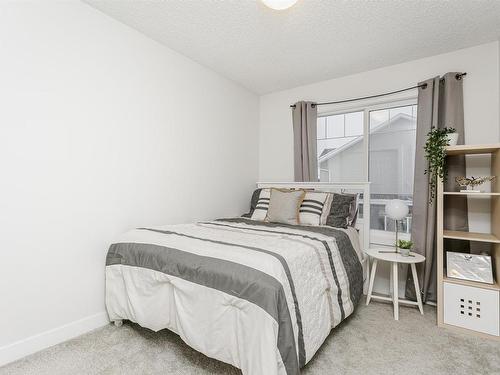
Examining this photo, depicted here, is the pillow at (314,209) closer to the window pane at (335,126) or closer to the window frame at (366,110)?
the window frame at (366,110)

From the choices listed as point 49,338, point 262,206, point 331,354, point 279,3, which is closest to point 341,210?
point 262,206

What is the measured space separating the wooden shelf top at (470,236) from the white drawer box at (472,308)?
0.37 metres

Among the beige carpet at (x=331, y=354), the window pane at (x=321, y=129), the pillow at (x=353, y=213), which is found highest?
the window pane at (x=321, y=129)

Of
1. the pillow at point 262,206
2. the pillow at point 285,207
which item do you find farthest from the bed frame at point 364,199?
the pillow at point 262,206

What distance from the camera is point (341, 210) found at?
2.69m

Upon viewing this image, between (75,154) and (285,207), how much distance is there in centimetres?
184

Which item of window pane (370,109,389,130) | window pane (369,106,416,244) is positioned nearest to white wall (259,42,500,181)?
window pane (370,109,389,130)

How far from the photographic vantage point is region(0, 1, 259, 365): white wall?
5.49ft

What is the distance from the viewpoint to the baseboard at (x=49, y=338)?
A: 1.65 m

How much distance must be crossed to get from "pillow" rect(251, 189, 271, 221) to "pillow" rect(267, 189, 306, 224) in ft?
0.41

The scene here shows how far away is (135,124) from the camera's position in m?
2.34

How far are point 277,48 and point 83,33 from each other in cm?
161

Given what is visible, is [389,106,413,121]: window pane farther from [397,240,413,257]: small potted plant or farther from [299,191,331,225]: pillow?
[397,240,413,257]: small potted plant

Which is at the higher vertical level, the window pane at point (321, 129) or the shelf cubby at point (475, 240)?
the window pane at point (321, 129)
